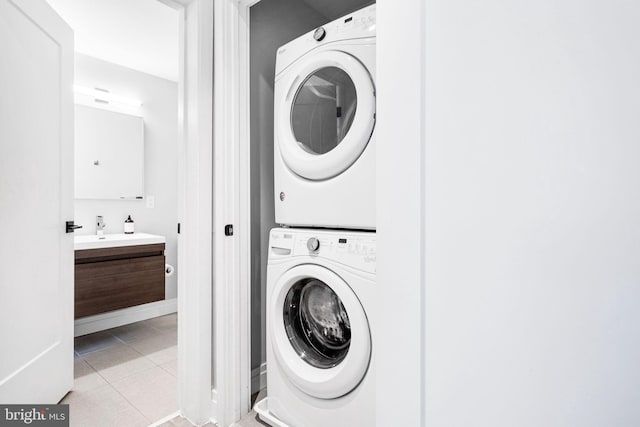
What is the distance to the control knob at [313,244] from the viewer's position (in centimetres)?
125

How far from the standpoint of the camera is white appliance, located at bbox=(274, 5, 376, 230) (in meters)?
1.19

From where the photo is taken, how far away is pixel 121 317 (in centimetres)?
282

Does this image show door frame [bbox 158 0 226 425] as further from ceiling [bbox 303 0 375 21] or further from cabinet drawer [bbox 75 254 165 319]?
cabinet drawer [bbox 75 254 165 319]

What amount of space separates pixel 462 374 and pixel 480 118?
0.49 meters

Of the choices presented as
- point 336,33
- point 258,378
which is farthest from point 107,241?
point 336,33

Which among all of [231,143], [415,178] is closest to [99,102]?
[231,143]

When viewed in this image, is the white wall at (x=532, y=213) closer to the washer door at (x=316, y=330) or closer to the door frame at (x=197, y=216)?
the washer door at (x=316, y=330)


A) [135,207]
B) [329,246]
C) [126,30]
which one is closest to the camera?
[329,246]

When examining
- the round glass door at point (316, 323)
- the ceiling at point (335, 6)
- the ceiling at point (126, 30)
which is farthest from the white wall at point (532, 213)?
the ceiling at point (126, 30)

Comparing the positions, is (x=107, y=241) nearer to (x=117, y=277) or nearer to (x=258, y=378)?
(x=117, y=277)

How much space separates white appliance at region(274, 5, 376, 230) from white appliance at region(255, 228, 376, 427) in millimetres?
117

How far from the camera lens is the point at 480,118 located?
0.59m

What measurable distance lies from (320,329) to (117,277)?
181cm

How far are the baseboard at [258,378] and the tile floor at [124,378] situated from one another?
15.3 inches
